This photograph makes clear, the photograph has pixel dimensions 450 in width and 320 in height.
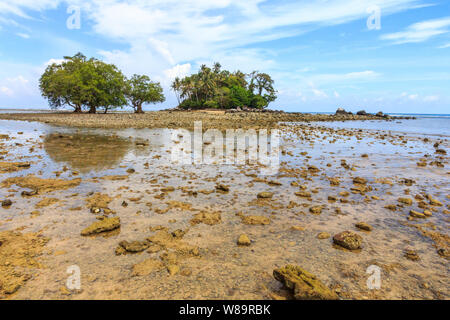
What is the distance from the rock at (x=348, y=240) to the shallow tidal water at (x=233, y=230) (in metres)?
0.12

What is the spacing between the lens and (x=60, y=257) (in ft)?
12.7

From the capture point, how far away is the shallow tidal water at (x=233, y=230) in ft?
10.9

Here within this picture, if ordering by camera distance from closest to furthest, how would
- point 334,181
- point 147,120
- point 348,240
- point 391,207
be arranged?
point 348,240
point 391,207
point 334,181
point 147,120

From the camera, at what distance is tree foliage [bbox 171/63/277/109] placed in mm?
79938

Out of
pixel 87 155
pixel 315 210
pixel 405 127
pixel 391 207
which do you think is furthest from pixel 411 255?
pixel 405 127

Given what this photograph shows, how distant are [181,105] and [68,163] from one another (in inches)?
3271

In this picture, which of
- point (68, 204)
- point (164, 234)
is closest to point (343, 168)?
point (164, 234)

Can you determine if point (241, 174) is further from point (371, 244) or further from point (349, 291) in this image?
point (349, 291)

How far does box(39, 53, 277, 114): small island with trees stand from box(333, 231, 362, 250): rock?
58.7 meters

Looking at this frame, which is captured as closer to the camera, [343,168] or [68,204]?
[68,204]

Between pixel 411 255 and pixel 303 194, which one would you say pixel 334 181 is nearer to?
pixel 303 194

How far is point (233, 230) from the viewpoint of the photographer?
16.3 feet

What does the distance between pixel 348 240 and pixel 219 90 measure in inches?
3119

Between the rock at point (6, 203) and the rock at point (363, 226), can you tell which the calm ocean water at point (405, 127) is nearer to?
the rock at point (363, 226)
